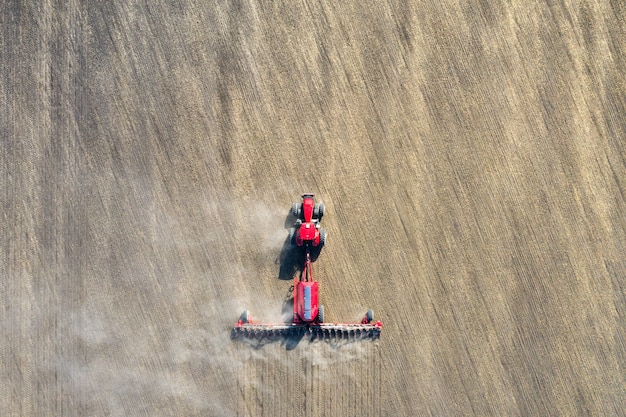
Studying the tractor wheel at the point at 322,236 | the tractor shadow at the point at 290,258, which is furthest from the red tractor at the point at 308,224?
the tractor shadow at the point at 290,258

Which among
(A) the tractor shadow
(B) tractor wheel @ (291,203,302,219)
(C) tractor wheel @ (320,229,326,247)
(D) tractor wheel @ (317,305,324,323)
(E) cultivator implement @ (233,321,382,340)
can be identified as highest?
(B) tractor wheel @ (291,203,302,219)

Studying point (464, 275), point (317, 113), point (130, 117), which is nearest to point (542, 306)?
point (464, 275)

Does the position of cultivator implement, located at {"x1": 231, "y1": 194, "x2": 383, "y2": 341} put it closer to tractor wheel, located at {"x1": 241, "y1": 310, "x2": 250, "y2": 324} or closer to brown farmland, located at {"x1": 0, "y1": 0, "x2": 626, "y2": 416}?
tractor wheel, located at {"x1": 241, "y1": 310, "x2": 250, "y2": 324}

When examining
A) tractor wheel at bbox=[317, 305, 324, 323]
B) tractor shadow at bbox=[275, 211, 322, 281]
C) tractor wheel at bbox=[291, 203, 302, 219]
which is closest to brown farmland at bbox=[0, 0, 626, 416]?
tractor shadow at bbox=[275, 211, 322, 281]

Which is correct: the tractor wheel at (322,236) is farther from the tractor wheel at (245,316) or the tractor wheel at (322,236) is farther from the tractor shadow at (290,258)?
the tractor wheel at (245,316)

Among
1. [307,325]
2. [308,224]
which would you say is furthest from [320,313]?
[308,224]

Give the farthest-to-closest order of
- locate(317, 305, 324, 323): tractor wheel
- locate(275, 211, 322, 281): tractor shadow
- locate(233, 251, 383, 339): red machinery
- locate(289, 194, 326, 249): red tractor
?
locate(275, 211, 322, 281): tractor shadow
locate(233, 251, 383, 339): red machinery
locate(317, 305, 324, 323): tractor wheel
locate(289, 194, 326, 249): red tractor
